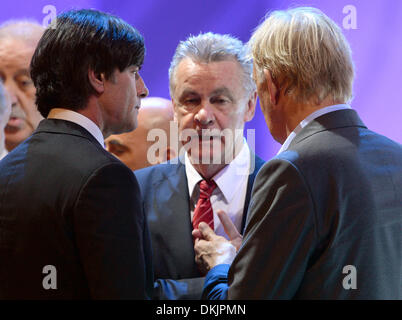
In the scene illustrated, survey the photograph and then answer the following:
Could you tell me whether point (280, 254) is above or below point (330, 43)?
below

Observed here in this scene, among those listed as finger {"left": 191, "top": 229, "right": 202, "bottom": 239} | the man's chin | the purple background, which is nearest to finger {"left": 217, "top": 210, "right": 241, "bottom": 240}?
finger {"left": 191, "top": 229, "right": 202, "bottom": 239}

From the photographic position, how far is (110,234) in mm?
1329

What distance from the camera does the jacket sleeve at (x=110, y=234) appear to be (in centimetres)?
131

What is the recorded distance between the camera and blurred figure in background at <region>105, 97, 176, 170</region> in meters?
2.84

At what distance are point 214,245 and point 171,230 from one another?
233 millimetres

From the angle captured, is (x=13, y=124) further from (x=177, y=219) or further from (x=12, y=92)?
(x=177, y=219)

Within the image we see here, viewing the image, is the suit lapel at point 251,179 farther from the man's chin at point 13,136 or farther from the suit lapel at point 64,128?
the man's chin at point 13,136

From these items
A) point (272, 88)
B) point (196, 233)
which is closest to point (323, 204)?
point (272, 88)

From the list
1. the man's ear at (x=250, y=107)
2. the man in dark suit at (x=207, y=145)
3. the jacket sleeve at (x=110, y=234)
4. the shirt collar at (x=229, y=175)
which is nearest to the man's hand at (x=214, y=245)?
the man in dark suit at (x=207, y=145)

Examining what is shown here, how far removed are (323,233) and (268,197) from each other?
0.56ft

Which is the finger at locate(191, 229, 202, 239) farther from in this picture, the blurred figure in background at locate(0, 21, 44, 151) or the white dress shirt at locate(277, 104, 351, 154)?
the blurred figure in background at locate(0, 21, 44, 151)
